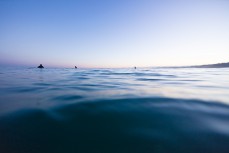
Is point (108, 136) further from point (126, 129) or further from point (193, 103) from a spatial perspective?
point (193, 103)

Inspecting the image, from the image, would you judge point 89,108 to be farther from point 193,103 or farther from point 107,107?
point 193,103

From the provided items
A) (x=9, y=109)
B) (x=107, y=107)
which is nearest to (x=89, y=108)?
(x=107, y=107)

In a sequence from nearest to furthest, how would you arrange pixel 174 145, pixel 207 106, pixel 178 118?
pixel 174 145 → pixel 178 118 → pixel 207 106

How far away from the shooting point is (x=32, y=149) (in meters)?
1.92

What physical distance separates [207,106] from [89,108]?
306 cm

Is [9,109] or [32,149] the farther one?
[9,109]

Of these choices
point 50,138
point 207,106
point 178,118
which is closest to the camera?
point 50,138

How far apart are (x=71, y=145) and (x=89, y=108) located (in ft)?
4.63

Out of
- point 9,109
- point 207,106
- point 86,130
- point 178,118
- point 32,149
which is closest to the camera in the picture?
point 32,149

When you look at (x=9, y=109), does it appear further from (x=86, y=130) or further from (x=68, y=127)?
(x=86, y=130)

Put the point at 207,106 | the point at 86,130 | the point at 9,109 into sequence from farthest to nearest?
the point at 207,106
the point at 9,109
the point at 86,130

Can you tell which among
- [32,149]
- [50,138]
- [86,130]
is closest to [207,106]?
[86,130]

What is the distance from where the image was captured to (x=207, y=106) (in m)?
3.69

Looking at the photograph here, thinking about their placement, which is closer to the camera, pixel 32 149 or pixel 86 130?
pixel 32 149
